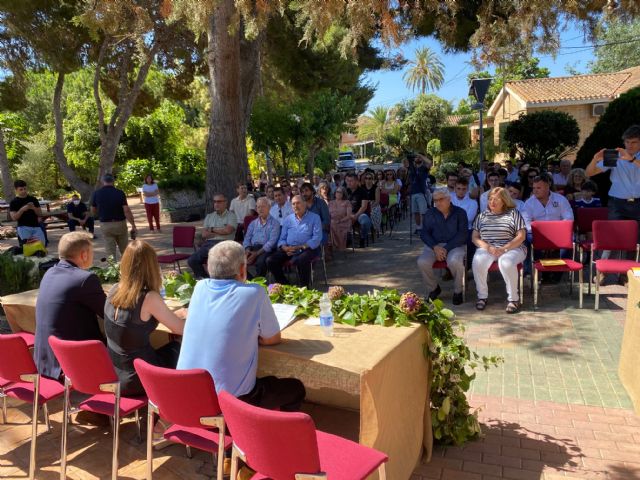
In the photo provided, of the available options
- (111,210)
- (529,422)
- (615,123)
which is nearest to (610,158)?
(529,422)

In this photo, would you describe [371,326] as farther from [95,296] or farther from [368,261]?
[368,261]

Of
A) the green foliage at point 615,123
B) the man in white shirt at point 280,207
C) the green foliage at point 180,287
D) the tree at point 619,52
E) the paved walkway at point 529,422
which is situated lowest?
the paved walkway at point 529,422

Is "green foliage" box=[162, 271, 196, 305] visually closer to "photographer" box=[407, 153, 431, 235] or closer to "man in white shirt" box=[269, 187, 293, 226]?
"man in white shirt" box=[269, 187, 293, 226]

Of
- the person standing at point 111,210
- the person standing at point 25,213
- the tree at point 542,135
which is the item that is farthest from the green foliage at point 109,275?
the tree at point 542,135

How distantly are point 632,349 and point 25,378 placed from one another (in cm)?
415

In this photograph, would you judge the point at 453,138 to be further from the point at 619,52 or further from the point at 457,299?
the point at 457,299

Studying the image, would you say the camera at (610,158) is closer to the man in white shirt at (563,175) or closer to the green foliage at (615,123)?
the man in white shirt at (563,175)

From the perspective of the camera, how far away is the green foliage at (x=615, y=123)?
1003cm

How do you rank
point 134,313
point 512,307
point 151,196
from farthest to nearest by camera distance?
point 151,196, point 512,307, point 134,313

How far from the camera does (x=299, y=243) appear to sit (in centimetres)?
726

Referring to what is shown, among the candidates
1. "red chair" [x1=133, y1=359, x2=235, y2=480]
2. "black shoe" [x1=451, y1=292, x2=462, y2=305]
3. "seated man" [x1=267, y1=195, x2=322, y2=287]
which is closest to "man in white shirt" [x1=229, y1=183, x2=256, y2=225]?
"seated man" [x1=267, y1=195, x2=322, y2=287]

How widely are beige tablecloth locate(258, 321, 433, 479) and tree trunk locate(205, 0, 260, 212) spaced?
759cm

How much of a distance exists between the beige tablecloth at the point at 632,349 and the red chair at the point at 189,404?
116 inches

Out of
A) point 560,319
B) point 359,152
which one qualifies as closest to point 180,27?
point 560,319
